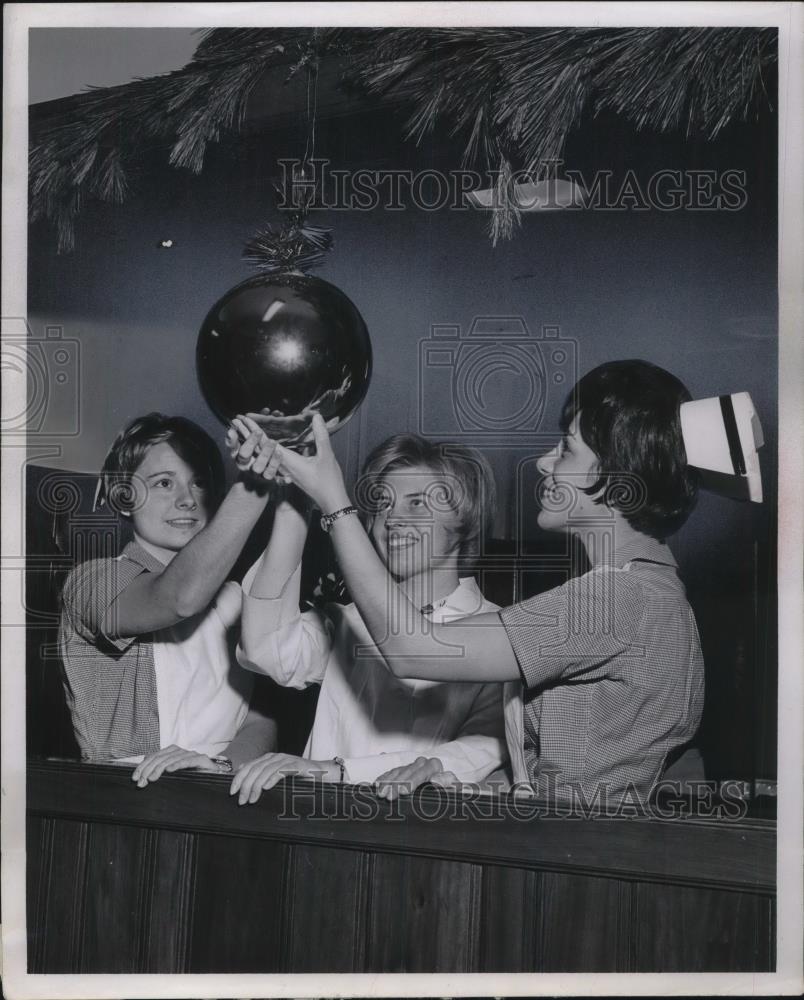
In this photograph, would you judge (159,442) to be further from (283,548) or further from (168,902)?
(168,902)

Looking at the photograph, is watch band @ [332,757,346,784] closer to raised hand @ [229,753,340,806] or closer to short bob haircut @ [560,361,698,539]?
raised hand @ [229,753,340,806]

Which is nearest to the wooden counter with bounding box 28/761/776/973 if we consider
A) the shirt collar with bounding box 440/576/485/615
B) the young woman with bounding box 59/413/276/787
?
the young woman with bounding box 59/413/276/787

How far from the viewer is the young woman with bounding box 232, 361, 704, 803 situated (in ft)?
7.11

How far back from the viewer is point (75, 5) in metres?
2.34

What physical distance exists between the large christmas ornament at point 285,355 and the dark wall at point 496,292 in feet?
0.30

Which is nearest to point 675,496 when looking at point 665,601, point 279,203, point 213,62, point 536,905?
point 665,601

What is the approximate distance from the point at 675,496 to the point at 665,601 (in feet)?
0.69

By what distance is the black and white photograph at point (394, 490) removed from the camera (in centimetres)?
220

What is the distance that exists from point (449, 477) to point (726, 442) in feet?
1.84

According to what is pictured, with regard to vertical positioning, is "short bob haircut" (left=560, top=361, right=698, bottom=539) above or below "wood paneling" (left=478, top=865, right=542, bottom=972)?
above

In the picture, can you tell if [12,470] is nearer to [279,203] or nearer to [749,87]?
[279,203]

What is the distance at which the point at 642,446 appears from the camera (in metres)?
2.22

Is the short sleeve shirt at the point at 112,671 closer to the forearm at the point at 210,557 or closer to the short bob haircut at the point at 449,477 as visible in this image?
the forearm at the point at 210,557

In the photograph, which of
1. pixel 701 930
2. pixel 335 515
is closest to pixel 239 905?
pixel 335 515
